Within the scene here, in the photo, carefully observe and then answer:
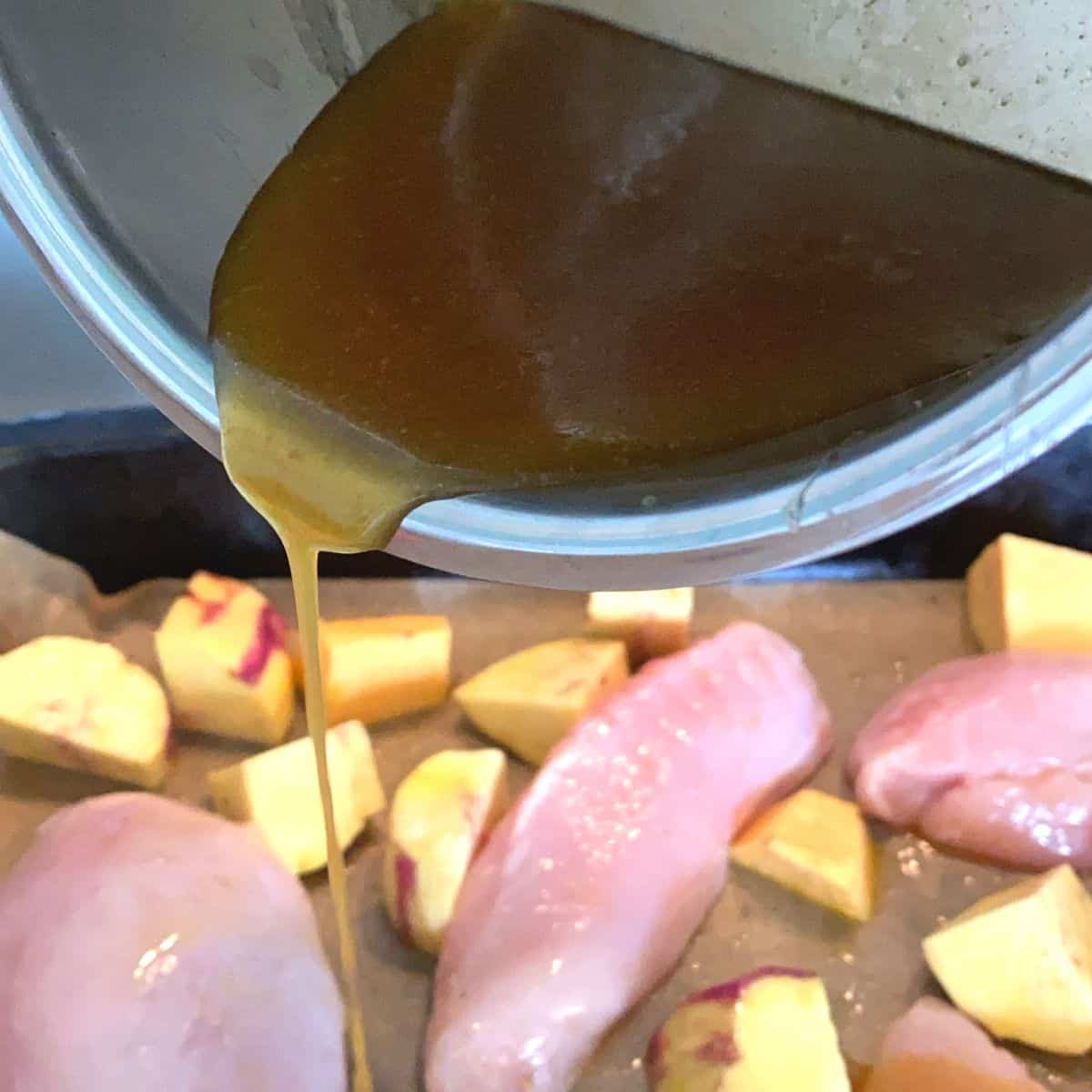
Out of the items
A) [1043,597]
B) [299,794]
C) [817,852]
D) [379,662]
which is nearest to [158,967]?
[299,794]

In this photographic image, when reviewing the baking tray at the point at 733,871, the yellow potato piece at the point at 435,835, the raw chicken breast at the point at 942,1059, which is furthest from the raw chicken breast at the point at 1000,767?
the yellow potato piece at the point at 435,835

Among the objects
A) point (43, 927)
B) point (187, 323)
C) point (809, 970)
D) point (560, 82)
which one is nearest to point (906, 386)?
point (560, 82)

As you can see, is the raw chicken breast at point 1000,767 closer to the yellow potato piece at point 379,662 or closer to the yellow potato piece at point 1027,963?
the yellow potato piece at point 1027,963

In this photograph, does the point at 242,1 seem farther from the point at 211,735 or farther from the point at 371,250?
the point at 211,735

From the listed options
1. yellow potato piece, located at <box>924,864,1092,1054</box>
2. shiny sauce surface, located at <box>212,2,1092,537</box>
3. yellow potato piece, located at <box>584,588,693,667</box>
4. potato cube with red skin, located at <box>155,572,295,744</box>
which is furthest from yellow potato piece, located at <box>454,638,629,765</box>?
shiny sauce surface, located at <box>212,2,1092,537</box>

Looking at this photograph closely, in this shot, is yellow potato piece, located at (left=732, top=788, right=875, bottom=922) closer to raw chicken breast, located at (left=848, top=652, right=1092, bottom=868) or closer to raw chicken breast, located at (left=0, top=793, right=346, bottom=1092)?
raw chicken breast, located at (left=848, top=652, right=1092, bottom=868)

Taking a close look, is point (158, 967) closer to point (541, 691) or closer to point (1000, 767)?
point (541, 691)
